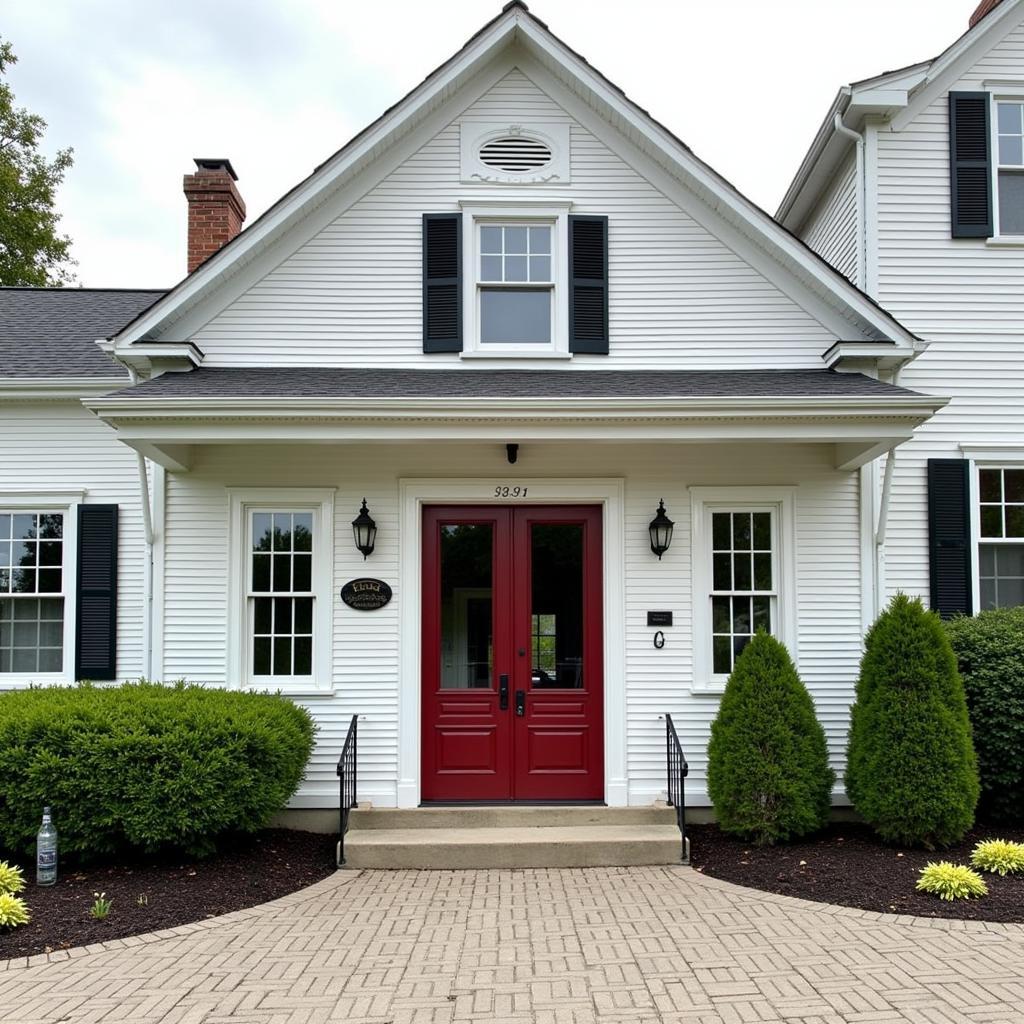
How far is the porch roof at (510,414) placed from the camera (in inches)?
291

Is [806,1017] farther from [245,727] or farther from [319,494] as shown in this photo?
[319,494]

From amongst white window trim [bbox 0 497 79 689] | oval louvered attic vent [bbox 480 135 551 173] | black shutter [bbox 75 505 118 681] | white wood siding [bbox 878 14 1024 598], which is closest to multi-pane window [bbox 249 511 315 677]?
black shutter [bbox 75 505 118 681]

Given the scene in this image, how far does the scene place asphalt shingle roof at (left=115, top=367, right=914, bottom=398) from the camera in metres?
7.63

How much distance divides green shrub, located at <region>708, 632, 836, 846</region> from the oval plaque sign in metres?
3.12

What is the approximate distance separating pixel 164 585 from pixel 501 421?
3.52 metres

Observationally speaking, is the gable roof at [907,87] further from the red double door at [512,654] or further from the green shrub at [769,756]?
the green shrub at [769,756]

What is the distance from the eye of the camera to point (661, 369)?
880cm

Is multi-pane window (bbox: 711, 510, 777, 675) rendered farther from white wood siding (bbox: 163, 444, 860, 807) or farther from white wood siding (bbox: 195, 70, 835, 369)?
white wood siding (bbox: 195, 70, 835, 369)

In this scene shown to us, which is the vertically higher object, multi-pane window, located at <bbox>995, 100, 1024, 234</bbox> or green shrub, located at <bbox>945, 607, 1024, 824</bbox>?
multi-pane window, located at <bbox>995, 100, 1024, 234</bbox>

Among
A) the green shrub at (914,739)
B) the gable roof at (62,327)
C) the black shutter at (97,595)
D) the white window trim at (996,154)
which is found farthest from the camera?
the gable roof at (62,327)

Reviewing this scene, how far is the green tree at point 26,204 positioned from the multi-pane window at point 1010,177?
899 inches

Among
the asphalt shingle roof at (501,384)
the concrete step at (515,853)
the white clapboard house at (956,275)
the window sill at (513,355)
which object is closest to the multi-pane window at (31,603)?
the asphalt shingle roof at (501,384)

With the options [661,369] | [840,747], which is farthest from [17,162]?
[840,747]

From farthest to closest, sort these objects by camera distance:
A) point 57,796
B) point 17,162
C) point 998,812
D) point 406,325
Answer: point 17,162
point 406,325
point 998,812
point 57,796
